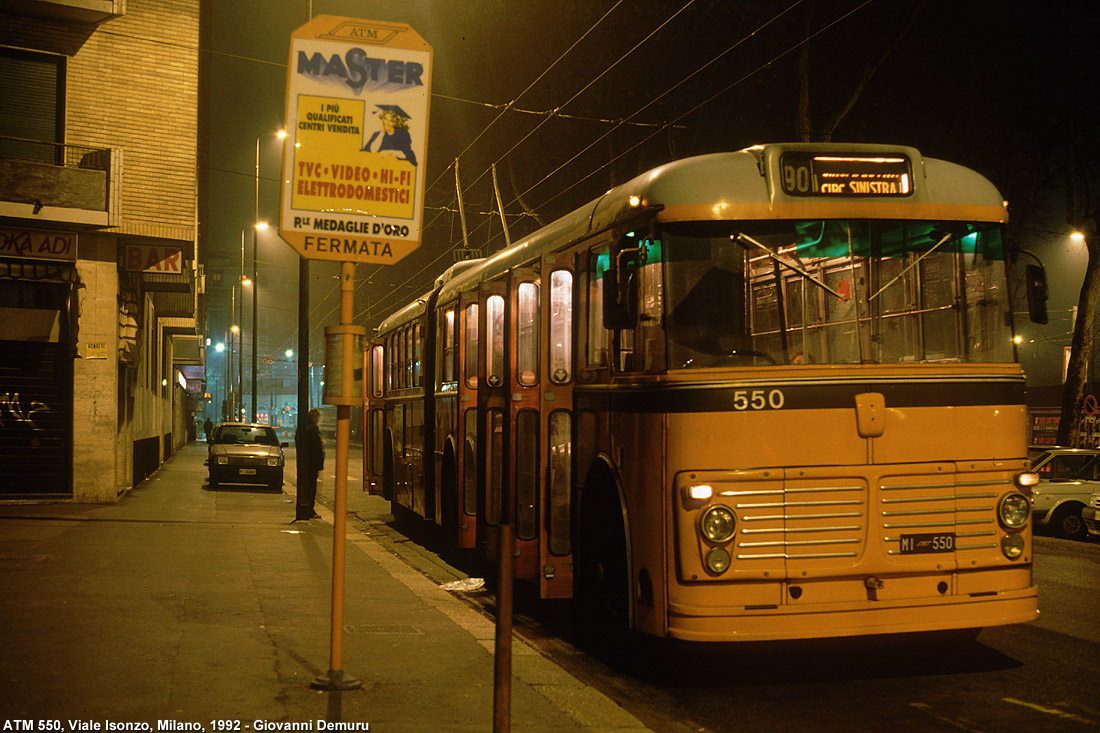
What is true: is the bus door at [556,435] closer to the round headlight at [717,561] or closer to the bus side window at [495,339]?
the bus side window at [495,339]

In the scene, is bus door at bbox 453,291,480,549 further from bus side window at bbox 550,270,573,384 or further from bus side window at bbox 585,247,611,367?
bus side window at bbox 585,247,611,367

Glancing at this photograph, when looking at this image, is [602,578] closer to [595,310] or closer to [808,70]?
[595,310]

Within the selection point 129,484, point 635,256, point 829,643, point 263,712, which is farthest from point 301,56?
point 129,484

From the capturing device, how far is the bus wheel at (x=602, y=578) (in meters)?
7.52

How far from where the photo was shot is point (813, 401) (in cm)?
656

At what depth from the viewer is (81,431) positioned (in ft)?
62.0

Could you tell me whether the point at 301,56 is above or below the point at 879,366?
above

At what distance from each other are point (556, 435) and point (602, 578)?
60.9 inches

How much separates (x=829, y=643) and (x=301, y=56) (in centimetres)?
556

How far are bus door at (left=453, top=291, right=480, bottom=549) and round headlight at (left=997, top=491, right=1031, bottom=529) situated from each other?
5.77 meters

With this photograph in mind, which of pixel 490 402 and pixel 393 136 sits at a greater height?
pixel 393 136

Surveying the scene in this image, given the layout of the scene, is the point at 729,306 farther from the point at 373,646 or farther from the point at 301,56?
the point at 373,646

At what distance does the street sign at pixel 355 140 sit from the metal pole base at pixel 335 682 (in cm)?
237

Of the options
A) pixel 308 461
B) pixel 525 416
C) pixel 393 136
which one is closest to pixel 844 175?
pixel 393 136
